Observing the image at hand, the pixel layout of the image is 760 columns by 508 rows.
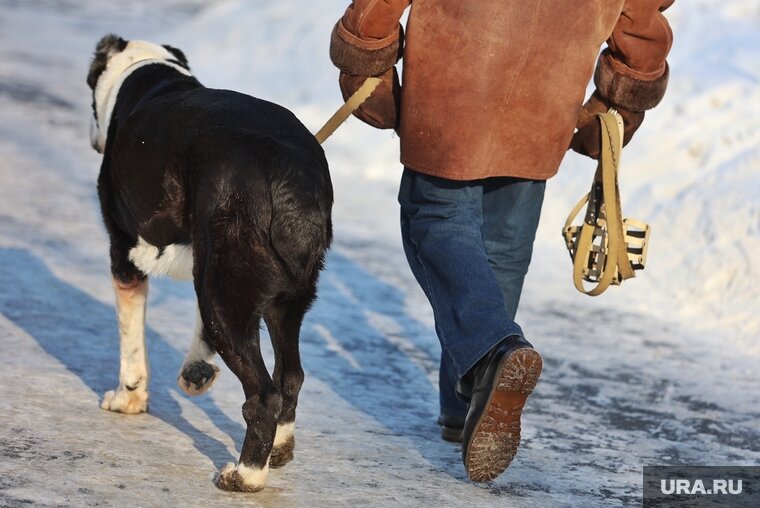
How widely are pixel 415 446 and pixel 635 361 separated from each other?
6.04ft

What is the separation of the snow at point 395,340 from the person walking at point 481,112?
0.51 meters

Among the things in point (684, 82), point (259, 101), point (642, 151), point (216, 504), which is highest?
point (684, 82)

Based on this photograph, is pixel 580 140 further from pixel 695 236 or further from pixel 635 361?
pixel 695 236

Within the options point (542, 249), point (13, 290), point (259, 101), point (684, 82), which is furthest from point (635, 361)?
point (684, 82)

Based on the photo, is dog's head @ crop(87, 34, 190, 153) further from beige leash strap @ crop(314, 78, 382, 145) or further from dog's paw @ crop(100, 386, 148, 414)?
dog's paw @ crop(100, 386, 148, 414)

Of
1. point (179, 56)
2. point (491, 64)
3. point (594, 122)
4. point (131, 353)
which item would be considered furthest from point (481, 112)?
point (179, 56)

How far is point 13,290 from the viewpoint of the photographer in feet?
18.2

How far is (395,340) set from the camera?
220 inches

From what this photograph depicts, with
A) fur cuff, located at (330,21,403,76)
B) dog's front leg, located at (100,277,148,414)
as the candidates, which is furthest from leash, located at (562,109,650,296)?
dog's front leg, located at (100,277,148,414)

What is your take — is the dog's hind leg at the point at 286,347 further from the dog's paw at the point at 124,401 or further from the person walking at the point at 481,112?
the dog's paw at the point at 124,401

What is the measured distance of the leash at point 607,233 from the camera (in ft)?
12.9

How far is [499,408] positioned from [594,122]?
1.29m

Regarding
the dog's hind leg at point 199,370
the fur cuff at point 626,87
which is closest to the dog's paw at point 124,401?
the dog's hind leg at point 199,370

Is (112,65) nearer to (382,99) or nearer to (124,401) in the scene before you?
(382,99)
